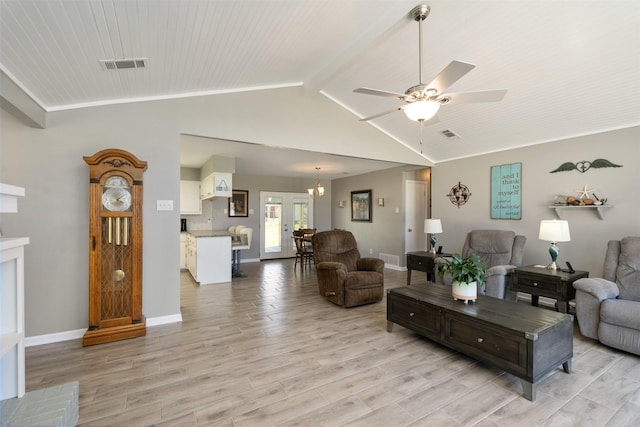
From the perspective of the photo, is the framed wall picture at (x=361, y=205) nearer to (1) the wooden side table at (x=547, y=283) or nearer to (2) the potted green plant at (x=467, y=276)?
(1) the wooden side table at (x=547, y=283)

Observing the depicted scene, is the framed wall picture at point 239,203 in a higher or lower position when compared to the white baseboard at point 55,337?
higher

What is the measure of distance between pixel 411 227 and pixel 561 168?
3.19 m

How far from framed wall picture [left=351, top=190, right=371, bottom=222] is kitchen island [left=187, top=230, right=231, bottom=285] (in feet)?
12.3

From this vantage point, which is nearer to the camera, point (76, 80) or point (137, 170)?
point (76, 80)

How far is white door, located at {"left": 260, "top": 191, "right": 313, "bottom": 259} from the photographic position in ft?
27.3

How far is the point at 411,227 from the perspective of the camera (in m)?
6.86

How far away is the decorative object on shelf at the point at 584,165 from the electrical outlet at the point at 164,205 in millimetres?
5166

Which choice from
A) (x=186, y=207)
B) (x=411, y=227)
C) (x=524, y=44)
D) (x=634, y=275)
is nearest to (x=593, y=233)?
(x=634, y=275)

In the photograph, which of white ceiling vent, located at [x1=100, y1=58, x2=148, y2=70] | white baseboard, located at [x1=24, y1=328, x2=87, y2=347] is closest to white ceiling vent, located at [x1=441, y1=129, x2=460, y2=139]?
white ceiling vent, located at [x1=100, y1=58, x2=148, y2=70]

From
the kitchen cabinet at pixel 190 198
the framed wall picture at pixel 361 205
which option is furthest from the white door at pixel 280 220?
the kitchen cabinet at pixel 190 198

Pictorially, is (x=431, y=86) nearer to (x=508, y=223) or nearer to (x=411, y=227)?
(x=508, y=223)

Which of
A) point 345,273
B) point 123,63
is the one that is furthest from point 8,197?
point 345,273

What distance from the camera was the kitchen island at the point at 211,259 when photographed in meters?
5.39

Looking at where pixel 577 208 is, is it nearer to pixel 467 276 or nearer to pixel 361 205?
pixel 467 276
